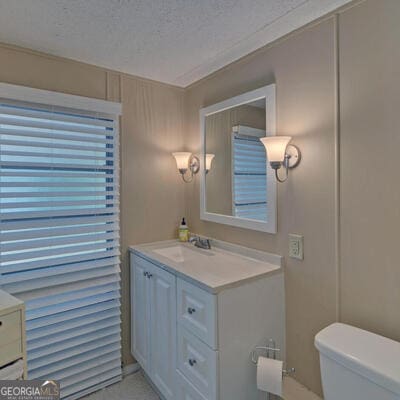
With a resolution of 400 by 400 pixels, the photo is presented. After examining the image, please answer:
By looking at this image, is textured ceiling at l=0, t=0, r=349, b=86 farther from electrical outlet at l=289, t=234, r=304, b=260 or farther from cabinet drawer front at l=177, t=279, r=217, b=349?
cabinet drawer front at l=177, t=279, r=217, b=349

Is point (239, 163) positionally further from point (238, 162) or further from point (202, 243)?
point (202, 243)

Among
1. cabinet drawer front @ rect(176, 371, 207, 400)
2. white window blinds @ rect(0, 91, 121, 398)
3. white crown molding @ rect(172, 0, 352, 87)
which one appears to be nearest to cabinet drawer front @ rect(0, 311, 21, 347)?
white window blinds @ rect(0, 91, 121, 398)

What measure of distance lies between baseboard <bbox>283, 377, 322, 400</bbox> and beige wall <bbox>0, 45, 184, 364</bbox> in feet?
4.08

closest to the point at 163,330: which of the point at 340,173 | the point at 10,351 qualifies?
the point at 10,351

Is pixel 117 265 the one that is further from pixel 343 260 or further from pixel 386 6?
pixel 386 6

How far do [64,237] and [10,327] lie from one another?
0.70 m

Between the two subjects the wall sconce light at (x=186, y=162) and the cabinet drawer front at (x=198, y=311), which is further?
the wall sconce light at (x=186, y=162)

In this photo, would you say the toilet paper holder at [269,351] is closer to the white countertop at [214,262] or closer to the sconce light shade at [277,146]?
the white countertop at [214,262]

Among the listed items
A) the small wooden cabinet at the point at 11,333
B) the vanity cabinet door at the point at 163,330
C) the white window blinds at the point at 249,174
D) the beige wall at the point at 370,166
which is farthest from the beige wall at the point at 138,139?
the beige wall at the point at 370,166

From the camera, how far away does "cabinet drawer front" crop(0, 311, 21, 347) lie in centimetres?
129

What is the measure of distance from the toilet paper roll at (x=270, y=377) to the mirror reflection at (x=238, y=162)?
0.79 m

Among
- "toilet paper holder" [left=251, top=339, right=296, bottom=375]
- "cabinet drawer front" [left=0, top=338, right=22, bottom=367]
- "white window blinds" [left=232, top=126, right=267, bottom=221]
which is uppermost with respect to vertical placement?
"white window blinds" [left=232, top=126, right=267, bottom=221]

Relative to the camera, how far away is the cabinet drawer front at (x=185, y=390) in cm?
148

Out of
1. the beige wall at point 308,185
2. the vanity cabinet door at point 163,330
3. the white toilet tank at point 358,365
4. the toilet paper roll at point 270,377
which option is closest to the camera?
the white toilet tank at point 358,365
